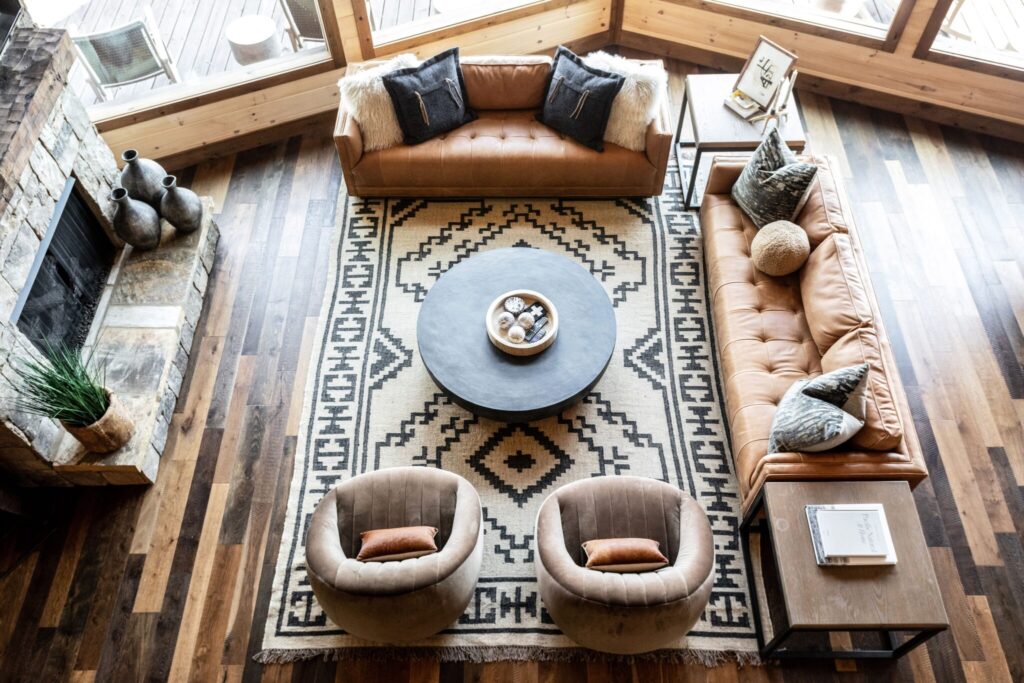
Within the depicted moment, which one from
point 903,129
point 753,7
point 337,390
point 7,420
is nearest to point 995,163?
point 903,129

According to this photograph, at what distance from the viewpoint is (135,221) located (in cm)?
408

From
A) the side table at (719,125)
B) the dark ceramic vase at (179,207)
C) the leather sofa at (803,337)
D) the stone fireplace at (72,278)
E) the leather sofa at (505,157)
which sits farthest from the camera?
the leather sofa at (505,157)

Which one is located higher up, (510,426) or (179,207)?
(179,207)

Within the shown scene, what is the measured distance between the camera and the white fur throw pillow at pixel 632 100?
14.0 feet

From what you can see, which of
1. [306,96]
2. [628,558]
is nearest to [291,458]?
[628,558]

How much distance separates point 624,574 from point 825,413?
104 cm

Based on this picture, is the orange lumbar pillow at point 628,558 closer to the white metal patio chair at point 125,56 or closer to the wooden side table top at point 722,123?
the wooden side table top at point 722,123

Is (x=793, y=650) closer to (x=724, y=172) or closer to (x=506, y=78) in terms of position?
(x=724, y=172)

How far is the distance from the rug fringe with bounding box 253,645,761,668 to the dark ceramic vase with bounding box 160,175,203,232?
244 centimetres

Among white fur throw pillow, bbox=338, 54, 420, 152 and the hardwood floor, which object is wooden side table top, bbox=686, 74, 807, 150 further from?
white fur throw pillow, bbox=338, 54, 420, 152

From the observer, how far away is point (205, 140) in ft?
16.2

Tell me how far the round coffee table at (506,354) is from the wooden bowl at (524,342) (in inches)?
2.2

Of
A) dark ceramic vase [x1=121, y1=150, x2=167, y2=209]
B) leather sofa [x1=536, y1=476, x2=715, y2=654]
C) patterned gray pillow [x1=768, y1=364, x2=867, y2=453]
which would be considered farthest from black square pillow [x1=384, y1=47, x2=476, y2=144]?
patterned gray pillow [x1=768, y1=364, x2=867, y2=453]

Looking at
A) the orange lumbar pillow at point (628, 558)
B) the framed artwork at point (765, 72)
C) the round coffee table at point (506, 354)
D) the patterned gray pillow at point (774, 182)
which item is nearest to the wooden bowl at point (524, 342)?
the round coffee table at point (506, 354)
